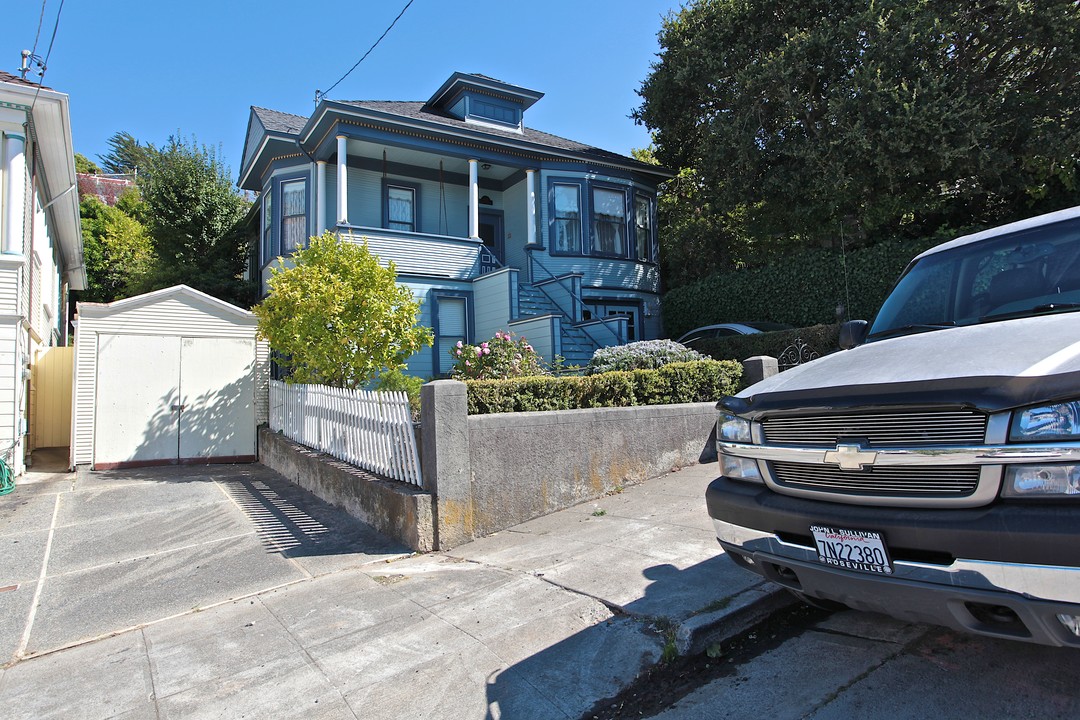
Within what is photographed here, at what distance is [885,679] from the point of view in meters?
2.86

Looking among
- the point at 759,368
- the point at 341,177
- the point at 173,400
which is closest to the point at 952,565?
the point at 759,368

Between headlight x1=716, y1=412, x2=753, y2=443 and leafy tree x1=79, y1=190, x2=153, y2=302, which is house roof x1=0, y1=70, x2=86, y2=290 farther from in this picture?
headlight x1=716, y1=412, x2=753, y2=443

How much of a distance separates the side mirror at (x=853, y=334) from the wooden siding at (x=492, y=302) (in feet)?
33.7

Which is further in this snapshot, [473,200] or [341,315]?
[473,200]

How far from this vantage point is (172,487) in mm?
8523

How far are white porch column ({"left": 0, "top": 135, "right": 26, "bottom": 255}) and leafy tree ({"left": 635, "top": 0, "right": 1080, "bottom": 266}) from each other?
13276mm

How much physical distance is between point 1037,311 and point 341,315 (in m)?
7.67

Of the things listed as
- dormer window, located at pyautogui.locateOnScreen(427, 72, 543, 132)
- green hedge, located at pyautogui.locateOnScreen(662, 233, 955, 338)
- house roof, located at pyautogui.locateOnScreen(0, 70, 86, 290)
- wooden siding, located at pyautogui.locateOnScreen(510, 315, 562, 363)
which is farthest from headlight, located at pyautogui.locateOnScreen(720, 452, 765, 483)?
dormer window, located at pyautogui.locateOnScreen(427, 72, 543, 132)

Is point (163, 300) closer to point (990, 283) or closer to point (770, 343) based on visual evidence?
point (770, 343)

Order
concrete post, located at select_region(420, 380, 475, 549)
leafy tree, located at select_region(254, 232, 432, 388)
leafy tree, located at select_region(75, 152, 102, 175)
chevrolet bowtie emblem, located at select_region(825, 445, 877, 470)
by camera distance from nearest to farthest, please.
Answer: chevrolet bowtie emblem, located at select_region(825, 445, 877, 470) → concrete post, located at select_region(420, 380, 475, 549) → leafy tree, located at select_region(254, 232, 432, 388) → leafy tree, located at select_region(75, 152, 102, 175)

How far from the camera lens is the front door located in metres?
17.6

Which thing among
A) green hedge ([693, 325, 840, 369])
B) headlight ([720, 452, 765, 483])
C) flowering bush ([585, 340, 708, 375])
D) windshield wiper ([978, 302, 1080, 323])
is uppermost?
green hedge ([693, 325, 840, 369])

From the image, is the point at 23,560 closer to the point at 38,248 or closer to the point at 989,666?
the point at 989,666

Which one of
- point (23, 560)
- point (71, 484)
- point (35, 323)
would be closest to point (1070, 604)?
point (23, 560)
